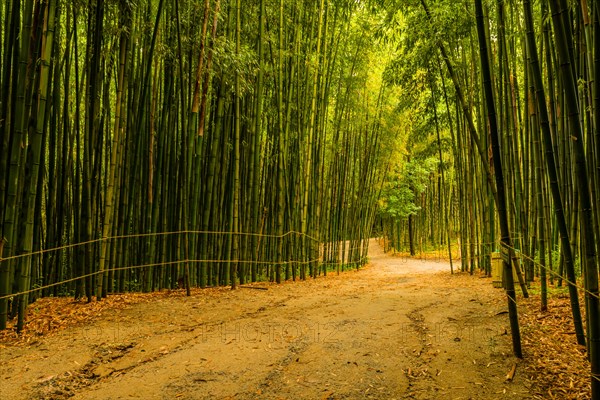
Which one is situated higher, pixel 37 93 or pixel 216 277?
pixel 37 93

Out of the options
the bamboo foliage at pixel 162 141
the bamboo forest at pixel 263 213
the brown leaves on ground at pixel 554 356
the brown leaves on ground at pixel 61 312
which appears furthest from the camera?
the bamboo foliage at pixel 162 141

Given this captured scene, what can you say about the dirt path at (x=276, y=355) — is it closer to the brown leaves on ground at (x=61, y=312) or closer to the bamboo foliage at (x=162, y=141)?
→ the brown leaves on ground at (x=61, y=312)

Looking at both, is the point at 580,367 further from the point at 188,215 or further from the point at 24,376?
the point at 188,215

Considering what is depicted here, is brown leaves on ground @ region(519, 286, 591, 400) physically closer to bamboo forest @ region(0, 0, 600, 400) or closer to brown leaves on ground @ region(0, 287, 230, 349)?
bamboo forest @ region(0, 0, 600, 400)

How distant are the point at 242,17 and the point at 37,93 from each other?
2792mm

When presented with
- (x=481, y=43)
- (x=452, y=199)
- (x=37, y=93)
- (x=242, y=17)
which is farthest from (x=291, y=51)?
(x=452, y=199)

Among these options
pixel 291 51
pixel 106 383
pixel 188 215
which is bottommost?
pixel 106 383

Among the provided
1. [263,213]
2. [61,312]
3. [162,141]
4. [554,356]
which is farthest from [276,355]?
[263,213]

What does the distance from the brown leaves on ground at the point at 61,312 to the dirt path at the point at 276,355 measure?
0.14 m

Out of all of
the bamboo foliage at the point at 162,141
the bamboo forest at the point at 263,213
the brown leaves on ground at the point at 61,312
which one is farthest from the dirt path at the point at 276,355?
the bamboo foliage at the point at 162,141

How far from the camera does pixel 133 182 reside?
13.5 ft

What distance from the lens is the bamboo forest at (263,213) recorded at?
190cm

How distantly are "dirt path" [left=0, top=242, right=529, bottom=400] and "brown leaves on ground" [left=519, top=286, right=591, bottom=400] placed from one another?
0.33 feet

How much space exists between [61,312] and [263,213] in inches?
Answer: 139
